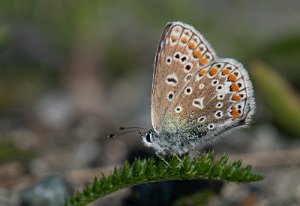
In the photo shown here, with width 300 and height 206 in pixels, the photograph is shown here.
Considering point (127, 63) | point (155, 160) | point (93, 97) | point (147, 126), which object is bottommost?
point (155, 160)

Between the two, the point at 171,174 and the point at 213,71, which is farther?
the point at 213,71

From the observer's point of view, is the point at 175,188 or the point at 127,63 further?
the point at 127,63

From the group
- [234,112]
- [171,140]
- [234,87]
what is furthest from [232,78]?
[171,140]

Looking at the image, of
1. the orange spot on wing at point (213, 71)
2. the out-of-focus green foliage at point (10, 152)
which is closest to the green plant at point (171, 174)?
the orange spot on wing at point (213, 71)

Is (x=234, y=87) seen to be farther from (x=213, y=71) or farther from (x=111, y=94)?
(x=111, y=94)

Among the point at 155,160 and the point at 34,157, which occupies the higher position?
the point at 34,157

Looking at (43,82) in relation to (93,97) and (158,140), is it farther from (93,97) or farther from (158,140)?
(158,140)

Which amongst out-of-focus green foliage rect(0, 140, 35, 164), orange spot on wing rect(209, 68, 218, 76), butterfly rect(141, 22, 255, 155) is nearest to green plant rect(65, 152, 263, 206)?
butterfly rect(141, 22, 255, 155)

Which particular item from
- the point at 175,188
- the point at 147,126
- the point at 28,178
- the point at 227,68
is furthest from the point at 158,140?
the point at 147,126

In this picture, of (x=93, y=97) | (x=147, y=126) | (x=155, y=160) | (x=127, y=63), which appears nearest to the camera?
(x=155, y=160)
